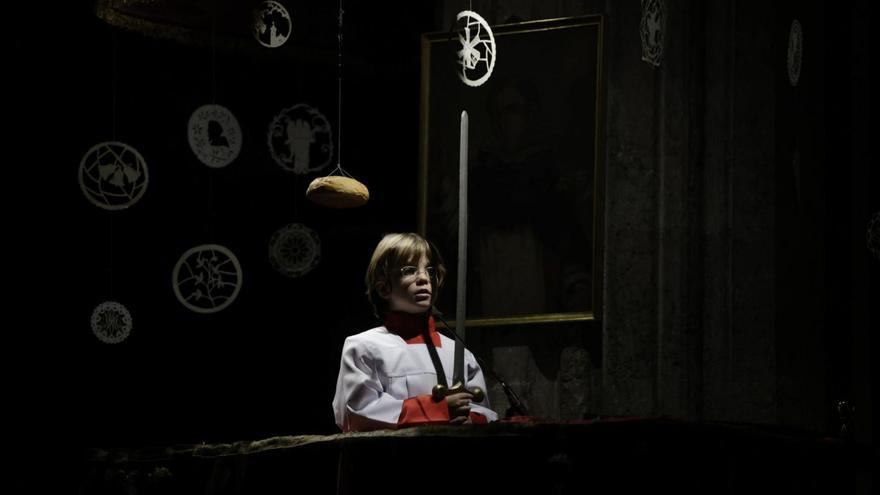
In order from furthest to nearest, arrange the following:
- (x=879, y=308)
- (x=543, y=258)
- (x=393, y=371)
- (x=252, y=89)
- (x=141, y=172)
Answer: (x=252, y=89) < (x=141, y=172) < (x=543, y=258) < (x=879, y=308) < (x=393, y=371)

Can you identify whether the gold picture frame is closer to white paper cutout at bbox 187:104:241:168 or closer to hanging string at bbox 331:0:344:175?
hanging string at bbox 331:0:344:175

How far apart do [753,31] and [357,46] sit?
259cm

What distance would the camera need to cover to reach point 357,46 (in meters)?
9.15

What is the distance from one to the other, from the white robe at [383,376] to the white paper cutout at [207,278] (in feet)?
7.91

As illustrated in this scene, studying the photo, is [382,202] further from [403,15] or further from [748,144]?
[748,144]

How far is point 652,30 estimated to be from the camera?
725 centimetres

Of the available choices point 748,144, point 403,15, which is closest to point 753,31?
point 748,144

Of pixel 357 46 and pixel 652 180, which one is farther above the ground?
pixel 357 46

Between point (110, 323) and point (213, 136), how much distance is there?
117cm

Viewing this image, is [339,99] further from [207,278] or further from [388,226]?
[207,278]

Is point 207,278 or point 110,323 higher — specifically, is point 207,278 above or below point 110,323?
above

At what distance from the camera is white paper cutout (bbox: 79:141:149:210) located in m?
8.23

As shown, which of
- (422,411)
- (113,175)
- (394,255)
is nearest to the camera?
(422,411)

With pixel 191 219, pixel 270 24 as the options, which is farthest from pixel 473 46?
pixel 191 219
